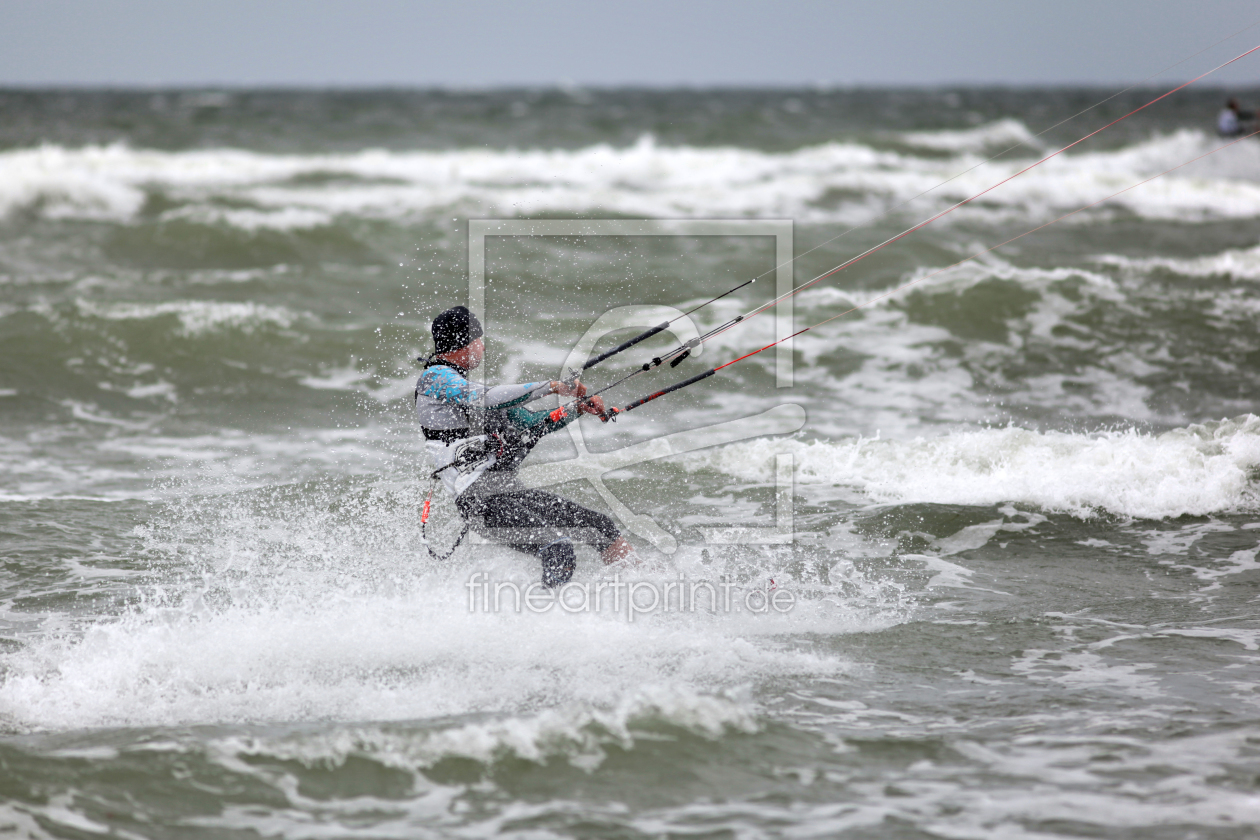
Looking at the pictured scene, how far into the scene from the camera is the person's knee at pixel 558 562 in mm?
6133

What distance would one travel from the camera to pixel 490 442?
613 cm

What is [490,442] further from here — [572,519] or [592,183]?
[592,183]

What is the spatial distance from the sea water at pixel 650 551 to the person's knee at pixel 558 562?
0.23 meters

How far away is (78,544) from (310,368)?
5.39 metres

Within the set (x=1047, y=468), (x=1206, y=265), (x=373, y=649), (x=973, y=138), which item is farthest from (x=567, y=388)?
(x=973, y=138)

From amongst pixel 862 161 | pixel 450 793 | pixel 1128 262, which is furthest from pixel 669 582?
pixel 862 161

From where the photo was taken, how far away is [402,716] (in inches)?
199

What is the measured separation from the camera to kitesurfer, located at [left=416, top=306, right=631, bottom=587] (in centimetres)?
594

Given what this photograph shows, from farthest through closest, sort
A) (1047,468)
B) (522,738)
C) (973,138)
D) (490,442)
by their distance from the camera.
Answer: (973,138) < (1047,468) < (490,442) < (522,738)

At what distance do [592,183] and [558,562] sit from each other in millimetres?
22965

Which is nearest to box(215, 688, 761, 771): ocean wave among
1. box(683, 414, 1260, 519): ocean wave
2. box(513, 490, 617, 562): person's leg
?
box(513, 490, 617, 562): person's leg

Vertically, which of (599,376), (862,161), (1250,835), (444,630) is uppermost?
(862,161)

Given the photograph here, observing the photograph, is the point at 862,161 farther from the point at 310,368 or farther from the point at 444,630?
the point at 444,630

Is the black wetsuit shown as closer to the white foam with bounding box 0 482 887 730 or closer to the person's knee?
the person's knee
